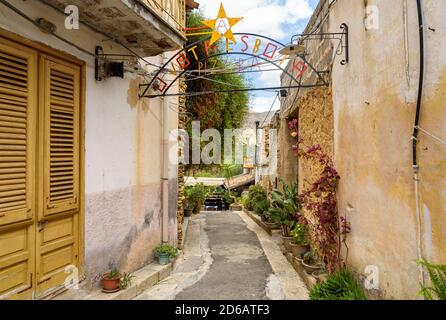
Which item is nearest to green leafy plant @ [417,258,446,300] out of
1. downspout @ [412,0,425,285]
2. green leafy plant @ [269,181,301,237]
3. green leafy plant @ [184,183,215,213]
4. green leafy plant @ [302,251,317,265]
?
downspout @ [412,0,425,285]

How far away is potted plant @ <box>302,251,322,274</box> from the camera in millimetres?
5759

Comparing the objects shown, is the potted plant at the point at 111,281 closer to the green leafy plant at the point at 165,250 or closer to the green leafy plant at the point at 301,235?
the green leafy plant at the point at 165,250

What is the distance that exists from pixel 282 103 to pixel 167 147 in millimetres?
5731

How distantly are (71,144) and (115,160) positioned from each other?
2.96ft

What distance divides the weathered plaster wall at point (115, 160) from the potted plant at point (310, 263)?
9.44ft

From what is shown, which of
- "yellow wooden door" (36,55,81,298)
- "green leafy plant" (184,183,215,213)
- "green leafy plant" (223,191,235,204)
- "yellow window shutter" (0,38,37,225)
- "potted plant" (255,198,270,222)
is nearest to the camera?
"yellow window shutter" (0,38,37,225)

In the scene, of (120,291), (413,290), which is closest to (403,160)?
(413,290)

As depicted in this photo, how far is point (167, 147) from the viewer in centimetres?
679

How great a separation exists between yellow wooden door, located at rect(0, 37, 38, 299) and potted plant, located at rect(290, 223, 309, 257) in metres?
4.83

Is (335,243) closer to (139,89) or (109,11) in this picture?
(139,89)

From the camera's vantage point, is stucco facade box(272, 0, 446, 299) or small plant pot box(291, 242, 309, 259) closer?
stucco facade box(272, 0, 446, 299)

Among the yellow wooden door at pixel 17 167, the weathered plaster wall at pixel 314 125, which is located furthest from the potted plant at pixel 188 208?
the yellow wooden door at pixel 17 167

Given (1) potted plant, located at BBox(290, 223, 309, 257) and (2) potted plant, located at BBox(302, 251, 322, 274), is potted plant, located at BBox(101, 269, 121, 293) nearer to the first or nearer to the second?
(2) potted plant, located at BBox(302, 251, 322, 274)
